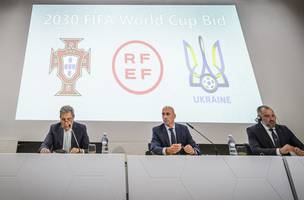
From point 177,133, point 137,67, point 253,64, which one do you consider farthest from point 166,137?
point 253,64

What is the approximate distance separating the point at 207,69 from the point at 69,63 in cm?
180

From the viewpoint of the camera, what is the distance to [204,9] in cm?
475

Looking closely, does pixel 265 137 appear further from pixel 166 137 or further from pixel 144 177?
pixel 144 177

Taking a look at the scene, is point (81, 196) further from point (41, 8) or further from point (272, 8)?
point (272, 8)

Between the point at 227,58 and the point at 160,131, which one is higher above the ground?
the point at 227,58

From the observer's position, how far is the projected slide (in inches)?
149

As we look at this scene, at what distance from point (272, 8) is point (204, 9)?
4.04 feet

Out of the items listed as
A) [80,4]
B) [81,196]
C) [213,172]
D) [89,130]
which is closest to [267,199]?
[213,172]

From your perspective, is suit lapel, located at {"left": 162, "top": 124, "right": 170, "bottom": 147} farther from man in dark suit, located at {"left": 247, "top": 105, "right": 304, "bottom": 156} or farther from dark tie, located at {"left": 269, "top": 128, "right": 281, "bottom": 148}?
dark tie, located at {"left": 269, "top": 128, "right": 281, "bottom": 148}

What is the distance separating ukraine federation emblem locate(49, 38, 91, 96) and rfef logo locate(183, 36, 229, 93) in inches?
52.8

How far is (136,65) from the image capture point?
13.4 feet

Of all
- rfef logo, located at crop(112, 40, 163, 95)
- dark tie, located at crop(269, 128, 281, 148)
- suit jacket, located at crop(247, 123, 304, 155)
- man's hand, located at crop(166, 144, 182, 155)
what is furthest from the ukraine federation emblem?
dark tie, located at crop(269, 128, 281, 148)

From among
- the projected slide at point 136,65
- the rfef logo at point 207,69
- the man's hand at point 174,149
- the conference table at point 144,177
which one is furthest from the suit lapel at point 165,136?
the rfef logo at point 207,69

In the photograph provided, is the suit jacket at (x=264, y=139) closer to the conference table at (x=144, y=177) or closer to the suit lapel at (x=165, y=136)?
the conference table at (x=144, y=177)
